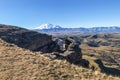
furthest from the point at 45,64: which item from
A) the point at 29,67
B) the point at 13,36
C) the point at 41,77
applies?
the point at 13,36

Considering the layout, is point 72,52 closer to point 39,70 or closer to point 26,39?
point 26,39

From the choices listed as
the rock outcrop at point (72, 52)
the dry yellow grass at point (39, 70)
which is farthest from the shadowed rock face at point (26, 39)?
the dry yellow grass at point (39, 70)

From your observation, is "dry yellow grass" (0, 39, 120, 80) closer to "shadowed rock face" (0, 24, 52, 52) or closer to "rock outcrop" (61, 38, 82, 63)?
"rock outcrop" (61, 38, 82, 63)

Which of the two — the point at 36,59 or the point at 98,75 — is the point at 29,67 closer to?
the point at 36,59

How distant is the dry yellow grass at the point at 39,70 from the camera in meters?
25.6

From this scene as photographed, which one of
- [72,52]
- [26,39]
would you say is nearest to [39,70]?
[72,52]

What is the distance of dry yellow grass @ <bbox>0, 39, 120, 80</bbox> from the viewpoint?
25.6 metres

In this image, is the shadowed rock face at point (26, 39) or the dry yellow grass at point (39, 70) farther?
Answer: the shadowed rock face at point (26, 39)

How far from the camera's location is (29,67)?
28.4 meters

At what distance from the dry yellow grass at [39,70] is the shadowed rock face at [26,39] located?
5024cm

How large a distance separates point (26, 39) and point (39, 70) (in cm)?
6651

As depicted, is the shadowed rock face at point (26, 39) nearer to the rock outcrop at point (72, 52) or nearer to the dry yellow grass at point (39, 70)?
the rock outcrop at point (72, 52)

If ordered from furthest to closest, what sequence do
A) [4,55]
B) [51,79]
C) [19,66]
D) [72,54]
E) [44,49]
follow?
[44,49] → [72,54] → [4,55] → [19,66] → [51,79]

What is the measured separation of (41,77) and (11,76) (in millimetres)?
3452
